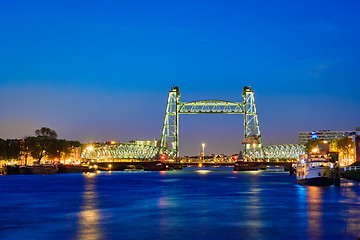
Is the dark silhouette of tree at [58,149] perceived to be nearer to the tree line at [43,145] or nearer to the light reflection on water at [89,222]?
the tree line at [43,145]

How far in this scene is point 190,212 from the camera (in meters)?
30.1

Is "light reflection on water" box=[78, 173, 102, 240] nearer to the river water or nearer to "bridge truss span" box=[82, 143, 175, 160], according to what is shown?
the river water

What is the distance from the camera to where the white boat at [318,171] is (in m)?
53.1

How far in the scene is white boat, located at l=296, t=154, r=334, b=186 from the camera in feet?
174

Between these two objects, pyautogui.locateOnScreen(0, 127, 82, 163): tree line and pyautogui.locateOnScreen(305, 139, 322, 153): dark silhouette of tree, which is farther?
pyautogui.locateOnScreen(305, 139, 322, 153): dark silhouette of tree

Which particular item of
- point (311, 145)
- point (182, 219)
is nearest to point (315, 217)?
point (182, 219)

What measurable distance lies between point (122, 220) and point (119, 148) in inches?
6873

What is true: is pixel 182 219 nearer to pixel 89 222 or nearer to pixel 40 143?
pixel 89 222

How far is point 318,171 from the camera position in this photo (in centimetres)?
5344

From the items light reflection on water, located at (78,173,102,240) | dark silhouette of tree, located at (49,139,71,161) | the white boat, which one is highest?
dark silhouette of tree, located at (49,139,71,161)

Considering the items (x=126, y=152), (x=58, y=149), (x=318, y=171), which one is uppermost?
(x=126, y=152)

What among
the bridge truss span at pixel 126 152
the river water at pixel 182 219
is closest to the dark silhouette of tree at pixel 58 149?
the bridge truss span at pixel 126 152

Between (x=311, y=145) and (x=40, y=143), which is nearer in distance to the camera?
(x=40, y=143)

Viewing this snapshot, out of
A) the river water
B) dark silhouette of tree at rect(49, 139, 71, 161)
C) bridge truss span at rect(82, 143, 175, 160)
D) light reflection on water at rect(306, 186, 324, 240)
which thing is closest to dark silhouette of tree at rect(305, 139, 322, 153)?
bridge truss span at rect(82, 143, 175, 160)
